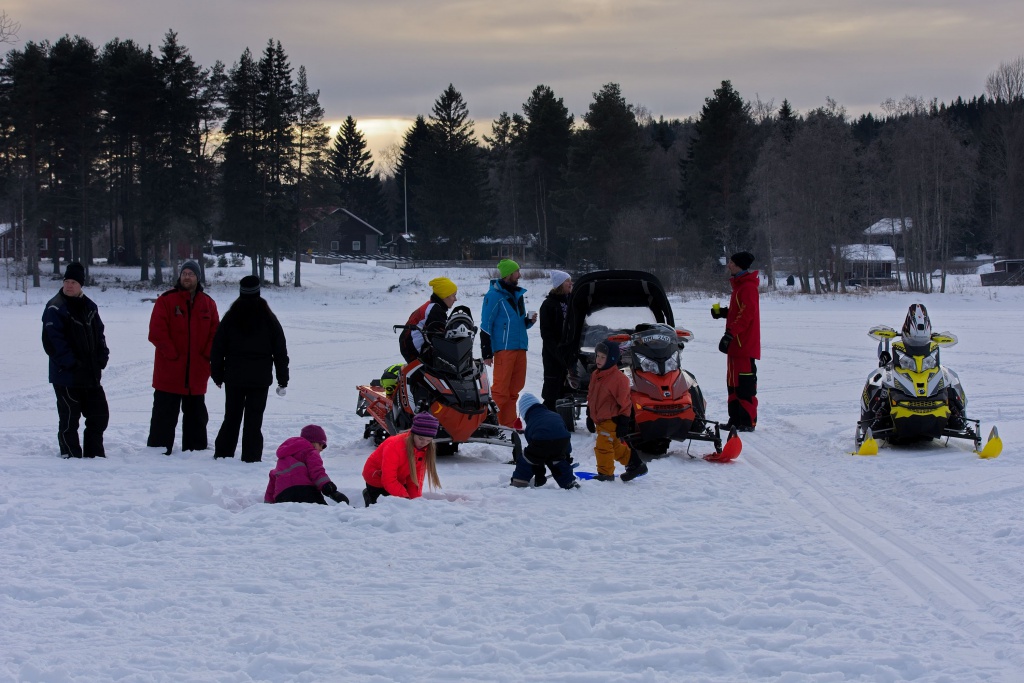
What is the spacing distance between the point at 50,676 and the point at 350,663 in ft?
3.95

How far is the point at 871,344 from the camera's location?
73.2 ft

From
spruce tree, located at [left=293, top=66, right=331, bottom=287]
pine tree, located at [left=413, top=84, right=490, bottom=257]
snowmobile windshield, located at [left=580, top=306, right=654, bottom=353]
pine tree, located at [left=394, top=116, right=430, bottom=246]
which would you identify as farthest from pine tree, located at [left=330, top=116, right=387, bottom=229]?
snowmobile windshield, located at [left=580, top=306, right=654, bottom=353]

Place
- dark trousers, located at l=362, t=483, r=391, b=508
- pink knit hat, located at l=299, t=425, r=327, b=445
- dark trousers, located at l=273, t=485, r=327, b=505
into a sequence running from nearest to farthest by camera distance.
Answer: dark trousers, located at l=273, t=485, r=327, b=505, pink knit hat, located at l=299, t=425, r=327, b=445, dark trousers, located at l=362, t=483, r=391, b=508

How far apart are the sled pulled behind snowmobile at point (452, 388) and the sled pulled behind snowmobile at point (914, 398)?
3686 mm

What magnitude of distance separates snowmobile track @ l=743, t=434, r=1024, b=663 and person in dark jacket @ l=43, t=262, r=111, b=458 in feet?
20.7

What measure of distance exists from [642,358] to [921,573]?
4586 mm

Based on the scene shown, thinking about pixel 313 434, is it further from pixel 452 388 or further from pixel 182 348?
pixel 182 348

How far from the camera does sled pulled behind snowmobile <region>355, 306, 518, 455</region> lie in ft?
31.0

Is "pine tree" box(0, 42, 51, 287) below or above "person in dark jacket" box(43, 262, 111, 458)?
above

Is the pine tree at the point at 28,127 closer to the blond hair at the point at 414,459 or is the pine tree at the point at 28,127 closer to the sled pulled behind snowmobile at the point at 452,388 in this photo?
the sled pulled behind snowmobile at the point at 452,388

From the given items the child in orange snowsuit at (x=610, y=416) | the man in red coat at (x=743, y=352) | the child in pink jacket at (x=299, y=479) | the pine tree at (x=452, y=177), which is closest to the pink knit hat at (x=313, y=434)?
the child in pink jacket at (x=299, y=479)

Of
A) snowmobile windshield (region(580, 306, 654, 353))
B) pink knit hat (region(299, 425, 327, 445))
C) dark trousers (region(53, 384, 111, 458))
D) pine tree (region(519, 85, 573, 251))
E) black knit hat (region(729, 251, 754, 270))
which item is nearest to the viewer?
pink knit hat (region(299, 425, 327, 445))

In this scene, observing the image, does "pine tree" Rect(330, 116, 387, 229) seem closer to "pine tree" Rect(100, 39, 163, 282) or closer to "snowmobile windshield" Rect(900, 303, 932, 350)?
"pine tree" Rect(100, 39, 163, 282)

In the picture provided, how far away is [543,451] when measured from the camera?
25.5 ft
